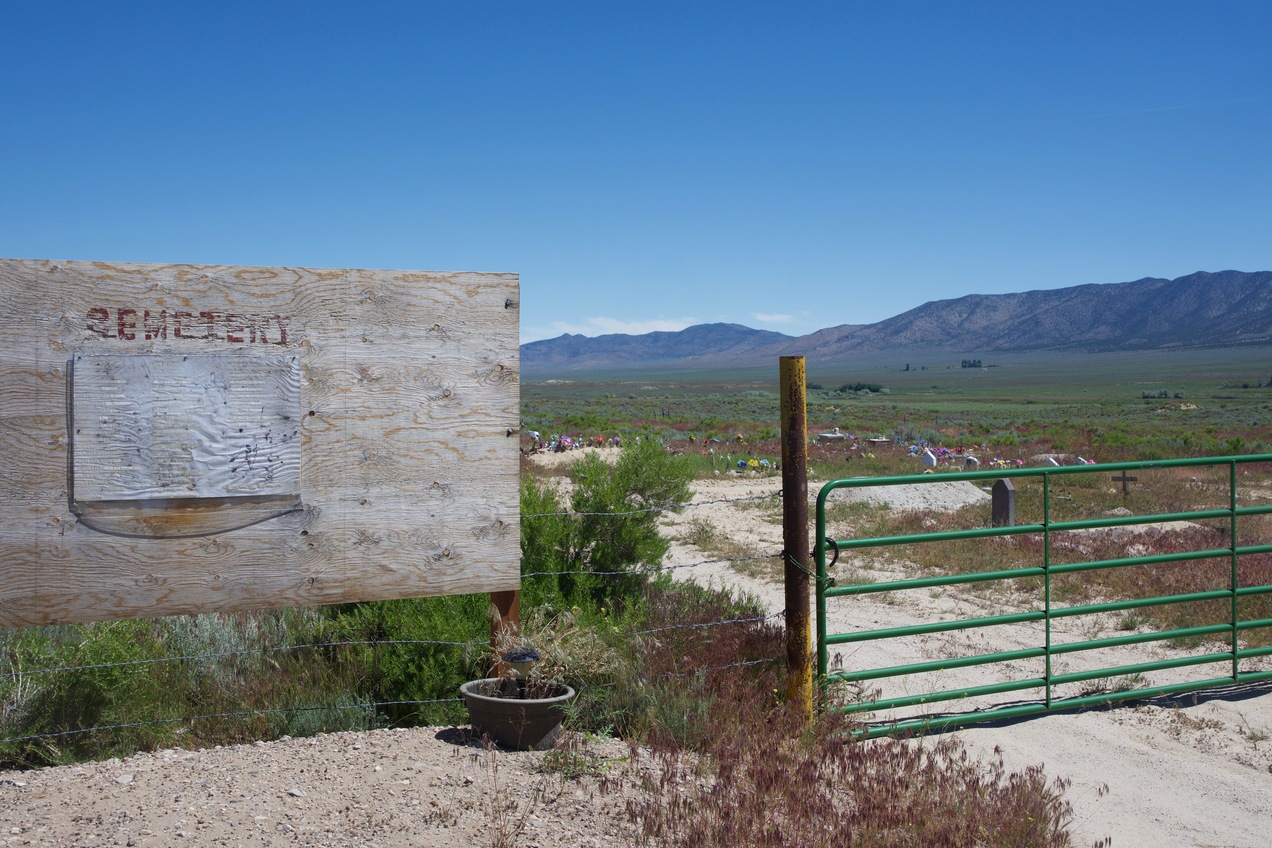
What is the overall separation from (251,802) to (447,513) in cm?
152

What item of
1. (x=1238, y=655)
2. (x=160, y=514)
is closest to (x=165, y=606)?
(x=160, y=514)

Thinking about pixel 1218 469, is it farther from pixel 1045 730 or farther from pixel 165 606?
pixel 165 606

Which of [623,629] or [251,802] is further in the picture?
[623,629]

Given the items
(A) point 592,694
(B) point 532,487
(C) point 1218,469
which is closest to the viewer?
(A) point 592,694

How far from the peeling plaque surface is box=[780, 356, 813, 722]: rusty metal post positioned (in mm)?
2432

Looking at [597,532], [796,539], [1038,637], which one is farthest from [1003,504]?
[796,539]

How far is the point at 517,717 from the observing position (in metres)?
4.67

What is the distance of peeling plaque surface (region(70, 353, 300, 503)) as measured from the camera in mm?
4312

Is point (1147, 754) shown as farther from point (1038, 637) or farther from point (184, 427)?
point (184, 427)

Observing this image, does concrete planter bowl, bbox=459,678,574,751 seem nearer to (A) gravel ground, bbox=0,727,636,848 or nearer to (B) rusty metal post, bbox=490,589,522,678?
(A) gravel ground, bbox=0,727,636,848

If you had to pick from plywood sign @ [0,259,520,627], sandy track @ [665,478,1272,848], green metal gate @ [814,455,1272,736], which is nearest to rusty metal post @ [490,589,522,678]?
plywood sign @ [0,259,520,627]

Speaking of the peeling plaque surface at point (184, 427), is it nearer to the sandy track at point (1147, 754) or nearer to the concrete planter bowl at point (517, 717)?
the concrete planter bowl at point (517, 717)

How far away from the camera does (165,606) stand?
448 cm

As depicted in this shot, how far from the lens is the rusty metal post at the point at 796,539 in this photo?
211 inches
